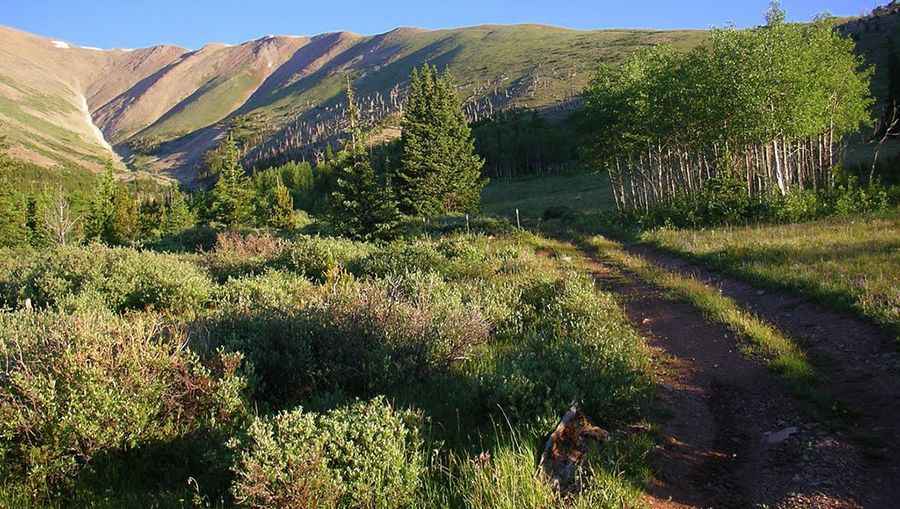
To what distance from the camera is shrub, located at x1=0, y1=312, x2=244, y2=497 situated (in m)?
4.45

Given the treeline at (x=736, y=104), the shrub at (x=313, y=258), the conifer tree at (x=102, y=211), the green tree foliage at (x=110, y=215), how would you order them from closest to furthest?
the shrub at (x=313, y=258) < the treeline at (x=736, y=104) < the green tree foliage at (x=110, y=215) < the conifer tree at (x=102, y=211)

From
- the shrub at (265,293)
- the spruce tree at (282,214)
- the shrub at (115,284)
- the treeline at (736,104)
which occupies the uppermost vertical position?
the treeline at (736,104)

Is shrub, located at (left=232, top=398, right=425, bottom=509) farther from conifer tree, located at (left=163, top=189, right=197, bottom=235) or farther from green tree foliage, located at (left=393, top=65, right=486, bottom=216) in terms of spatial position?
conifer tree, located at (left=163, top=189, right=197, bottom=235)

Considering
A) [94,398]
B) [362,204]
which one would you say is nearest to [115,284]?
[94,398]

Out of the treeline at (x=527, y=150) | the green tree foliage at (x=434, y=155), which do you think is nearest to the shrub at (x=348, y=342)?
the green tree foliage at (x=434, y=155)

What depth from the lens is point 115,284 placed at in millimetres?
11008

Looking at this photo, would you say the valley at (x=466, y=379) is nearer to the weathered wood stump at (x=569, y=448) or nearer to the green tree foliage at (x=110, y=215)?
the weathered wood stump at (x=569, y=448)

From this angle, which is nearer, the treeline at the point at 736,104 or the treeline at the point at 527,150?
the treeline at the point at 736,104

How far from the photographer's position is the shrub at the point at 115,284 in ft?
33.8

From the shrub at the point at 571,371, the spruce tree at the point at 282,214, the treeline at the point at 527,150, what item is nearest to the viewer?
the shrub at the point at 571,371

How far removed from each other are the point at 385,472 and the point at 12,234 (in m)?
59.5

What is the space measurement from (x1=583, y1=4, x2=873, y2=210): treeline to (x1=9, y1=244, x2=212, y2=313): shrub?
2289 centimetres

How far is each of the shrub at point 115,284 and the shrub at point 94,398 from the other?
4.67 meters

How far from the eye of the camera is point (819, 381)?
20.0 feet
